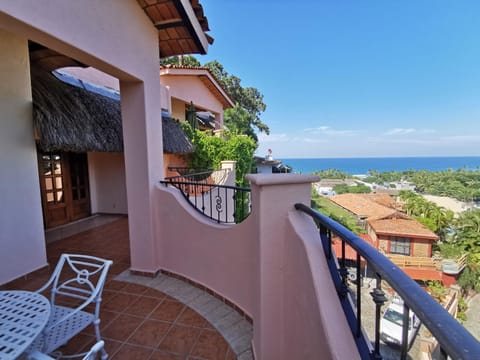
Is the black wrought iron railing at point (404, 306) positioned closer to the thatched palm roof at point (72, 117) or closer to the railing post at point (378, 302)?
the railing post at point (378, 302)

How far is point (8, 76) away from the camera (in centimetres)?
328

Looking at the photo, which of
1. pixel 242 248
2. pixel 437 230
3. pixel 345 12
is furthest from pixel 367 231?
pixel 242 248

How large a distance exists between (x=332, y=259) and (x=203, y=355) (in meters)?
1.73

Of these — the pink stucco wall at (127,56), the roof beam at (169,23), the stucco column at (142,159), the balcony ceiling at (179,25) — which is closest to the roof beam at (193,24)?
the balcony ceiling at (179,25)

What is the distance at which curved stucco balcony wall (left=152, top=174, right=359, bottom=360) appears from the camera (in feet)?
4.17

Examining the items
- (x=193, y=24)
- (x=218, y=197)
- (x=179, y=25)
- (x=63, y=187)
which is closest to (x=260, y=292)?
(x=218, y=197)

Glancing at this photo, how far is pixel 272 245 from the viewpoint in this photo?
192 centimetres

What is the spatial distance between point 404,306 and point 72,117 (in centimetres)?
535

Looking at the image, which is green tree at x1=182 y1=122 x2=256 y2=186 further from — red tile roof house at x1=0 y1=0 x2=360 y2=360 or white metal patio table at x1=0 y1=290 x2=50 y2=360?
white metal patio table at x1=0 y1=290 x2=50 y2=360

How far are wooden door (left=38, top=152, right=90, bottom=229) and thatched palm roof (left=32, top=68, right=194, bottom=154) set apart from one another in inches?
72.7

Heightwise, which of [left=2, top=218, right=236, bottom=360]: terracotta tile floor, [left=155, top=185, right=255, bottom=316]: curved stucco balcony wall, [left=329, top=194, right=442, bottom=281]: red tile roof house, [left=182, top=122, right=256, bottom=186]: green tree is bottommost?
[left=329, top=194, right=442, bottom=281]: red tile roof house

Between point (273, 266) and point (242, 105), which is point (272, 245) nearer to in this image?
point (273, 266)

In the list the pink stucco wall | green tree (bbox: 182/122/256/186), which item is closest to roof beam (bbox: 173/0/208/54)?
the pink stucco wall

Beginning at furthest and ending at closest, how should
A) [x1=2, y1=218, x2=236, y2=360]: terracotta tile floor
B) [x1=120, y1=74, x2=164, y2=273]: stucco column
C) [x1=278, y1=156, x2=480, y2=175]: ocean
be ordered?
[x1=278, y1=156, x2=480, y2=175]: ocean, [x1=120, y1=74, x2=164, y2=273]: stucco column, [x1=2, y1=218, x2=236, y2=360]: terracotta tile floor
